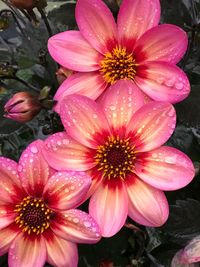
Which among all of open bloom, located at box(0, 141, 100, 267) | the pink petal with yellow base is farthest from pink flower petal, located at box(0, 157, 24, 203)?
the pink petal with yellow base

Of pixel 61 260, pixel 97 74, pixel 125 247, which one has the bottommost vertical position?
pixel 125 247

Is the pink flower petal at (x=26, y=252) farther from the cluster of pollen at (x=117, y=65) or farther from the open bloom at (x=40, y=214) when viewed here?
the cluster of pollen at (x=117, y=65)

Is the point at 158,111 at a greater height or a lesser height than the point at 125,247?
greater

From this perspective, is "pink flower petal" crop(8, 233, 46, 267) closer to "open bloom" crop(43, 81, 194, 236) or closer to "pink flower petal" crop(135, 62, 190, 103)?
"open bloom" crop(43, 81, 194, 236)

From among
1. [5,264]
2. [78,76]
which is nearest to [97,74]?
[78,76]

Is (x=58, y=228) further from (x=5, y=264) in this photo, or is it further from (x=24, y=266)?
(x=5, y=264)

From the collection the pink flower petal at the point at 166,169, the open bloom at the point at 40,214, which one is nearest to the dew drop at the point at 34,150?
the open bloom at the point at 40,214
